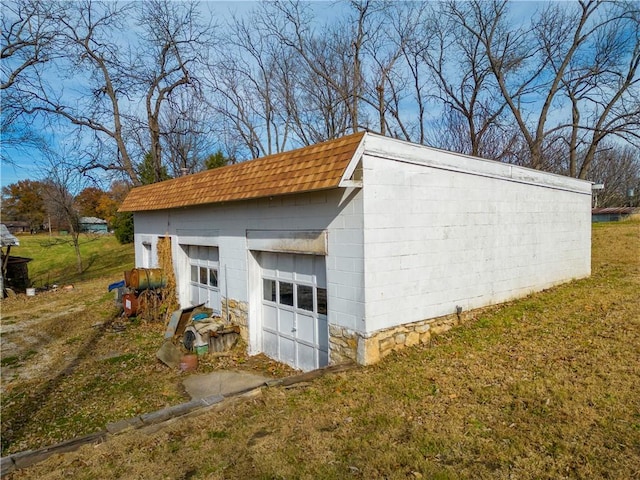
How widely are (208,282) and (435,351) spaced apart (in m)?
6.58

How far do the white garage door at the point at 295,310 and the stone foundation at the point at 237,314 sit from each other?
0.39 metres

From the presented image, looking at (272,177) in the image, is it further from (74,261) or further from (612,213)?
(612,213)

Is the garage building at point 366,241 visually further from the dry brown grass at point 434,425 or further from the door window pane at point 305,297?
the dry brown grass at point 434,425

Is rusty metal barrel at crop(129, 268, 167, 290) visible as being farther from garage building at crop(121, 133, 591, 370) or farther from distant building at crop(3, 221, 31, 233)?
distant building at crop(3, 221, 31, 233)

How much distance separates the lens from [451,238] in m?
7.25

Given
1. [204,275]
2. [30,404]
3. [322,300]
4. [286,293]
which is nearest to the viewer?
[30,404]

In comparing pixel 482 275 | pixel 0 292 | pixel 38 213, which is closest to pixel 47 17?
pixel 0 292

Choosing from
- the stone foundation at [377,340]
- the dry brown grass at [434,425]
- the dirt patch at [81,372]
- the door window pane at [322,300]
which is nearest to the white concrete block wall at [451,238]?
the stone foundation at [377,340]

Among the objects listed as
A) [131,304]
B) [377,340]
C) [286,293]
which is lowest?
[131,304]

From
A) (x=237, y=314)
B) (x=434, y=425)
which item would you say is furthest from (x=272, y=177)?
(x=434, y=425)

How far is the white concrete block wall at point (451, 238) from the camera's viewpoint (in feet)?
20.1

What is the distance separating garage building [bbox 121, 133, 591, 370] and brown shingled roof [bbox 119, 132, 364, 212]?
0.09 ft

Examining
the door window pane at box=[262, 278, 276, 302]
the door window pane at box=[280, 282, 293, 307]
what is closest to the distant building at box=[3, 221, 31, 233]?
the door window pane at box=[262, 278, 276, 302]

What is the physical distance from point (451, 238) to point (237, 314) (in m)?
5.08
